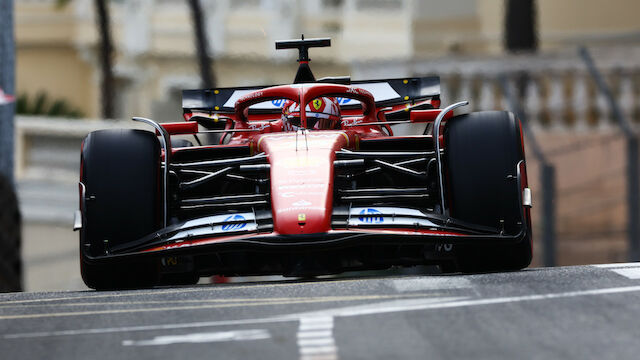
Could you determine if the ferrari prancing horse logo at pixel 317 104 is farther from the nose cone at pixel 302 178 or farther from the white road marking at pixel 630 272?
the white road marking at pixel 630 272

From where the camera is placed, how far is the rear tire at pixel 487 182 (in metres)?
8.56

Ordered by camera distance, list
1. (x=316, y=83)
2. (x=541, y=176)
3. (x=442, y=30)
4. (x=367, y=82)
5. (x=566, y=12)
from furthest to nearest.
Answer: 1. (x=442, y=30)
2. (x=566, y=12)
3. (x=541, y=176)
4. (x=367, y=82)
5. (x=316, y=83)

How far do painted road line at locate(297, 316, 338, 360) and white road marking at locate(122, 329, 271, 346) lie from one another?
17 cm

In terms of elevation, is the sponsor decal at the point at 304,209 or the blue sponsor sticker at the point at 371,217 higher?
the sponsor decal at the point at 304,209

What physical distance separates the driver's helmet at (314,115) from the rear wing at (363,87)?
1229mm

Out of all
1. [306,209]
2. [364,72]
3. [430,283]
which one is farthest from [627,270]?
[364,72]

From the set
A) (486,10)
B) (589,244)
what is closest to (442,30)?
(486,10)

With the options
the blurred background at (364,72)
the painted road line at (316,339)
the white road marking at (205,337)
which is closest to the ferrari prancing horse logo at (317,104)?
the painted road line at (316,339)

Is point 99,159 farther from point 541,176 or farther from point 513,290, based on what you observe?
point 541,176

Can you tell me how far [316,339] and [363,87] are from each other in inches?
222

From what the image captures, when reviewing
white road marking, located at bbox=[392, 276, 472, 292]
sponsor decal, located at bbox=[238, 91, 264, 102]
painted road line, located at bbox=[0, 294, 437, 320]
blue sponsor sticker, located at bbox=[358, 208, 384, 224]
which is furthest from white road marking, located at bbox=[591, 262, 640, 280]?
sponsor decal, located at bbox=[238, 91, 264, 102]

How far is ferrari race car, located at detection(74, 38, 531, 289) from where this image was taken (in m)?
8.38

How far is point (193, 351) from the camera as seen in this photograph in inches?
237

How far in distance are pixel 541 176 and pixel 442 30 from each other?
1816 cm
